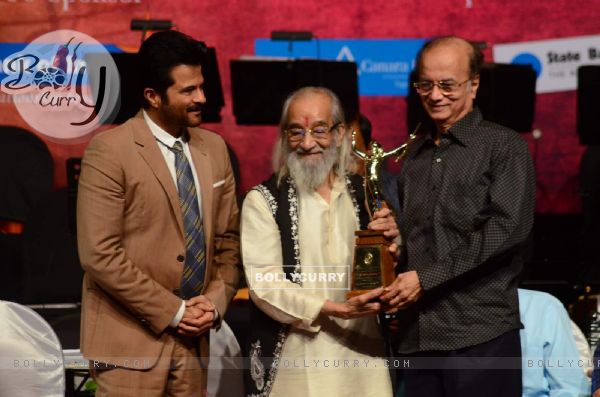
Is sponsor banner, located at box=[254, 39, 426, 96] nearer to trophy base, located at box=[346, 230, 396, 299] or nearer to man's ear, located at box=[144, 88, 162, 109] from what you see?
man's ear, located at box=[144, 88, 162, 109]

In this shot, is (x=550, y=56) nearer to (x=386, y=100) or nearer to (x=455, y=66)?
(x=386, y=100)

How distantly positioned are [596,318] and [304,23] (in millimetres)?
3061

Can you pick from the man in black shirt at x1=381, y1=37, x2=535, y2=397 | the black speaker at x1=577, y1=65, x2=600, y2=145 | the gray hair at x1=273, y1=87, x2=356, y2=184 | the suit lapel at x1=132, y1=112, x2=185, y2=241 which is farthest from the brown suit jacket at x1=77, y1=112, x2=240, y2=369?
the black speaker at x1=577, y1=65, x2=600, y2=145

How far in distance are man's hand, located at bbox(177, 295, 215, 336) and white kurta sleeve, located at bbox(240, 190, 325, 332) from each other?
0.17 meters

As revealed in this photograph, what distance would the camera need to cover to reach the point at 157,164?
3514mm

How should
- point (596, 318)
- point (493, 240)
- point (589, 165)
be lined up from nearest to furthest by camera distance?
point (493, 240), point (596, 318), point (589, 165)

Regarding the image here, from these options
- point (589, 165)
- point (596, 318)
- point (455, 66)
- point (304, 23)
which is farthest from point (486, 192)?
point (304, 23)

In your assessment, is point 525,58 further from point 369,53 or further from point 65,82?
point 65,82

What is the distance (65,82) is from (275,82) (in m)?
1.44

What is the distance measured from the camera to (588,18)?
6555 millimetres

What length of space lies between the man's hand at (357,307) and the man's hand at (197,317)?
1.37 ft

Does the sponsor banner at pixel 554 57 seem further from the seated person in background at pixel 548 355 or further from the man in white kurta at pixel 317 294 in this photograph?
the man in white kurta at pixel 317 294

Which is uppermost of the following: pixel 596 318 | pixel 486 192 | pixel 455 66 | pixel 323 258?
pixel 455 66

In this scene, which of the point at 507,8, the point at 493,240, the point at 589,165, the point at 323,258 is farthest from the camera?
the point at 507,8
